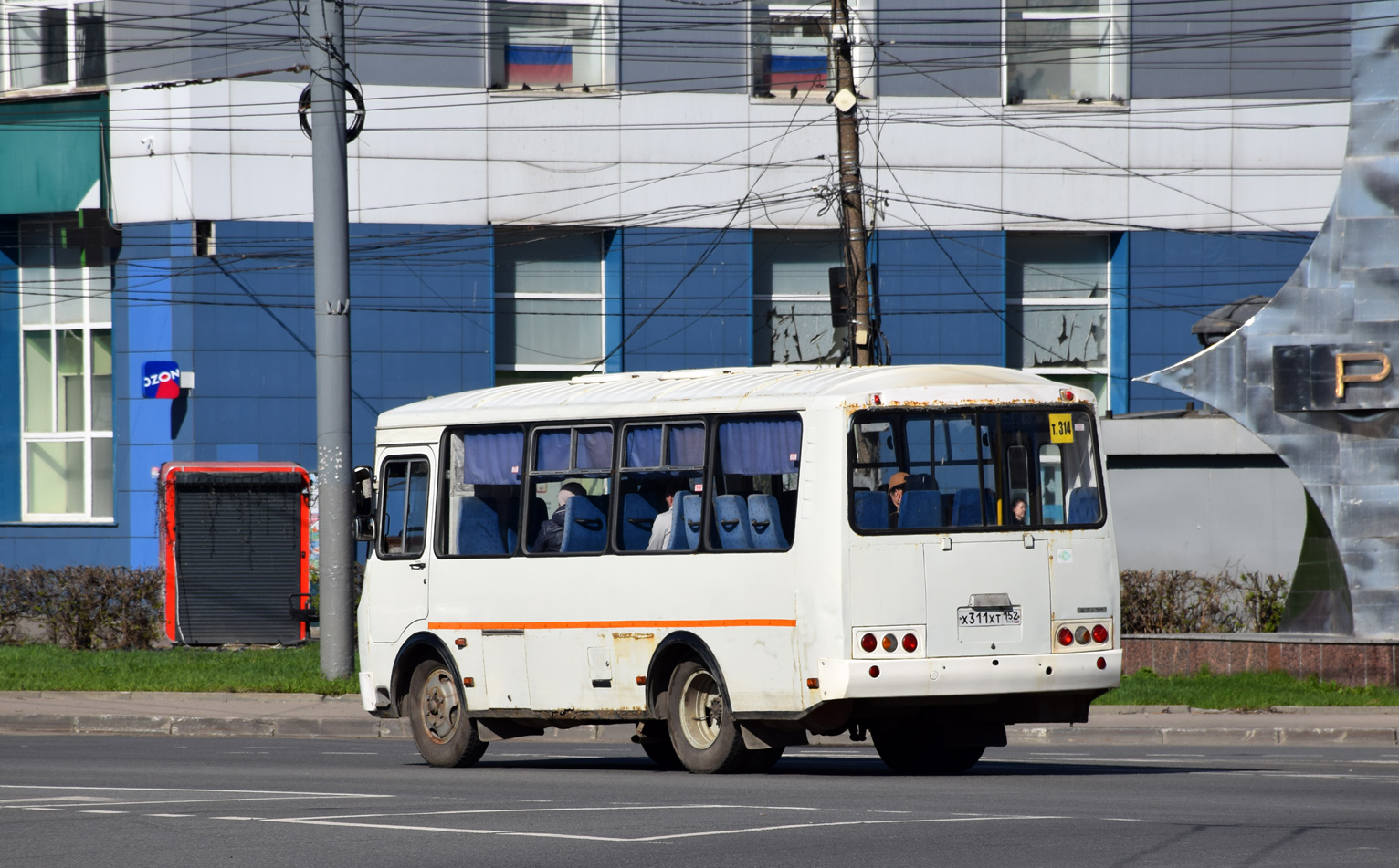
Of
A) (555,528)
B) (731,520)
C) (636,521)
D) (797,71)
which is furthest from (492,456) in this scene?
(797,71)

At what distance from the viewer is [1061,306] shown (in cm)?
3209

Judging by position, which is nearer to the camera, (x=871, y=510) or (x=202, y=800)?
(x=202, y=800)

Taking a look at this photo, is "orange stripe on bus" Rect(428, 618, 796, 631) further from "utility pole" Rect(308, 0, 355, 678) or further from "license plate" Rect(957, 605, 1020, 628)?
"utility pole" Rect(308, 0, 355, 678)

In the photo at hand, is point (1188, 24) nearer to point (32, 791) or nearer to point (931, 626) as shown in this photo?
point (931, 626)

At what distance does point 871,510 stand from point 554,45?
20078 millimetres

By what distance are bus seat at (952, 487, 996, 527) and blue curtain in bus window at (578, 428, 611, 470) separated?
2.48 metres

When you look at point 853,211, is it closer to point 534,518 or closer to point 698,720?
point 534,518

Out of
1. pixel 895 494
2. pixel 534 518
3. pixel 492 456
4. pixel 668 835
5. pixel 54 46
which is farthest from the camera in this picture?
pixel 54 46

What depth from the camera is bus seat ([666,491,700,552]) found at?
13016 millimetres

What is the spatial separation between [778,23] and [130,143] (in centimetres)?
1013

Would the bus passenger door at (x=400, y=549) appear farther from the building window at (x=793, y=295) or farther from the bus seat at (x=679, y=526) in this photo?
the building window at (x=793, y=295)

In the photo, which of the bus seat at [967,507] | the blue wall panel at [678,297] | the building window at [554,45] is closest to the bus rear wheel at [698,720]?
the bus seat at [967,507]

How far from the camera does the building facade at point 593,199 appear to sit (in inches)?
1166

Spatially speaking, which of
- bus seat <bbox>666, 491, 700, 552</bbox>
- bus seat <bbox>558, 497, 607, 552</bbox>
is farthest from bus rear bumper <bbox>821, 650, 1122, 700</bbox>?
bus seat <bbox>558, 497, 607, 552</bbox>
